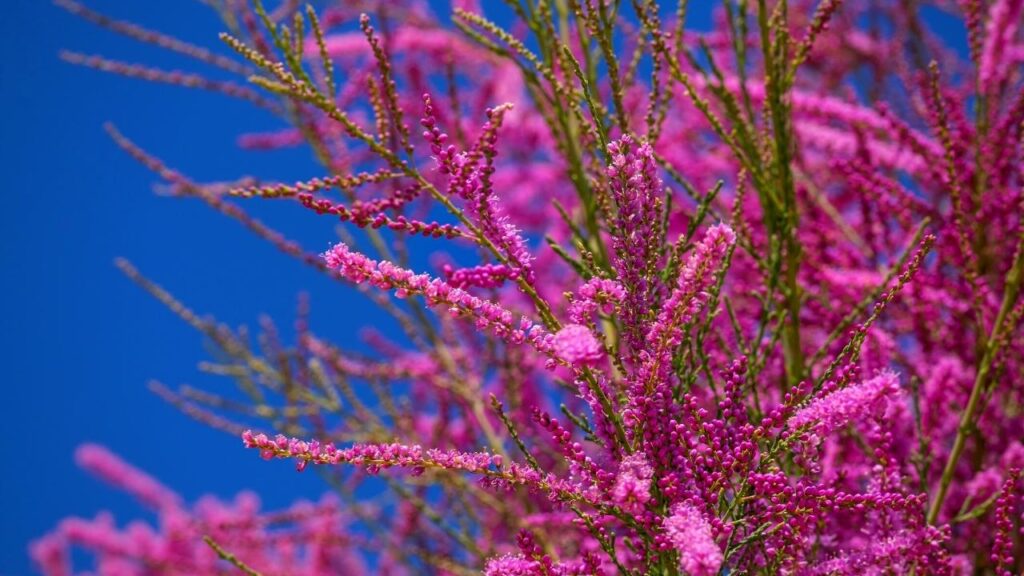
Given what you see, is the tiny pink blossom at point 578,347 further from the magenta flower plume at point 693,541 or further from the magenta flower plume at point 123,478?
the magenta flower plume at point 123,478

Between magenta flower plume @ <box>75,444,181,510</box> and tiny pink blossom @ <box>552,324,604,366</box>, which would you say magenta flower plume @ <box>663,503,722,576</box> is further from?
magenta flower plume @ <box>75,444,181,510</box>

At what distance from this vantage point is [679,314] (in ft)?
3.00

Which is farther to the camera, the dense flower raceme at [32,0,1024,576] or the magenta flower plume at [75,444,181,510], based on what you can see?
the magenta flower plume at [75,444,181,510]

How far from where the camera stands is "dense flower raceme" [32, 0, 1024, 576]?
959mm

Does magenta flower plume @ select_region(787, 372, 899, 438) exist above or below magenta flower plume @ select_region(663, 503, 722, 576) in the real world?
above

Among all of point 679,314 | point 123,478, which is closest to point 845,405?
point 679,314

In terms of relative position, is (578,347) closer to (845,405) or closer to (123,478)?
(845,405)

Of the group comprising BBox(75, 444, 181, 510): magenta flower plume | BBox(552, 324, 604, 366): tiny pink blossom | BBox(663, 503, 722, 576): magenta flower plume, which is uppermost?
BBox(75, 444, 181, 510): magenta flower plume

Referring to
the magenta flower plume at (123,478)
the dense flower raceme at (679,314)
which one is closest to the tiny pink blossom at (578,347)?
the dense flower raceme at (679,314)

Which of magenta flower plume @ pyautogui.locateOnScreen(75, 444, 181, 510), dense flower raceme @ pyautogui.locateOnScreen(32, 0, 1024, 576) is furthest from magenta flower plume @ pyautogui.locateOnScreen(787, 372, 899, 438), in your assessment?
magenta flower plume @ pyautogui.locateOnScreen(75, 444, 181, 510)

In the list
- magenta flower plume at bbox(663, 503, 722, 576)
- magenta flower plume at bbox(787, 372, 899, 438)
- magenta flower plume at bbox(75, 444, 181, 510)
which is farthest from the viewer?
magenta flower plume at bbox(75, 444, 181, 510)

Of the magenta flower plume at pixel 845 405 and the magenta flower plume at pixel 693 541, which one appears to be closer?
the magenta flower plume at pixel 693 541

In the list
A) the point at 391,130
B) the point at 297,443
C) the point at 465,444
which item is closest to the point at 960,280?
the point at 391,130

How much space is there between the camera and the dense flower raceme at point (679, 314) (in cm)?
96
